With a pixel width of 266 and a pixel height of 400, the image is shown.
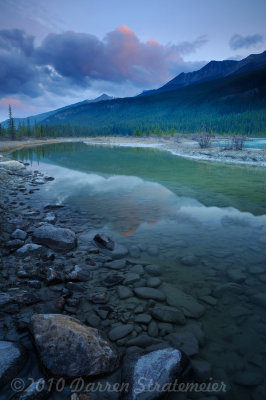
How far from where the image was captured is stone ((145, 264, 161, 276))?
5973mm

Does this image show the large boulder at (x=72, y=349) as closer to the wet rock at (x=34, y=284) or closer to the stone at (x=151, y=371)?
the stone at (x=151, y=371)

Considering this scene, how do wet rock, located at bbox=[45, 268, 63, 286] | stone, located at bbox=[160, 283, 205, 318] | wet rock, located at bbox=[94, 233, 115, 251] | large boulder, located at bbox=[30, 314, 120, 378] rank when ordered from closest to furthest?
large boulder, located at bbox=[30, 314, 120, 378], stone, located at bbox=[160, 283, 205, 318], wet rock, located at bbox=[45, 268, 63, 286], wet rock, located at bbox=[94, 233, 115, 251]

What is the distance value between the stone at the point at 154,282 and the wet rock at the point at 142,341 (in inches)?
59.9

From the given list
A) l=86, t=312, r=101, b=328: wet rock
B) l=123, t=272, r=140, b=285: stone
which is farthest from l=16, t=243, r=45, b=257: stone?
l=86, t=312, r=101, b=328: wet rock

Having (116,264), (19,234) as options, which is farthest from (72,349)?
(19,234)

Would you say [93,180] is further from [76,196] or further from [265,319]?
[265,319]

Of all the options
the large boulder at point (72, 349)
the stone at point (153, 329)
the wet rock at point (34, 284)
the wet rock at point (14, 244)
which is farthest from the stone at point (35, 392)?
the wet rock at point (14, 244)

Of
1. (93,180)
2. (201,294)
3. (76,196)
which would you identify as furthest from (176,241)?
(93,180)

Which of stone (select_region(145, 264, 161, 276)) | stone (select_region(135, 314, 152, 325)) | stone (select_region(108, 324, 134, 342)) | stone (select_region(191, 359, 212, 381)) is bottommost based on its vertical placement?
stone (select_region(191, 359, 212, 381))

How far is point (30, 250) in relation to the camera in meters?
6.73

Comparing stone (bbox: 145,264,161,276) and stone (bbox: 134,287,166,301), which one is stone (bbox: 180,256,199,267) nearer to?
stone (bbox: 145,264,161,276)

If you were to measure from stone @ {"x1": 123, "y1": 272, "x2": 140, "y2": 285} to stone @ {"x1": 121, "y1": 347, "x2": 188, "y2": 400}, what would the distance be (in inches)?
82.3

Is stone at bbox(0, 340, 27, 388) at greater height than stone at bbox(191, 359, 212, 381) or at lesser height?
greater

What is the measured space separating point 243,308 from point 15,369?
4299 millimetres
